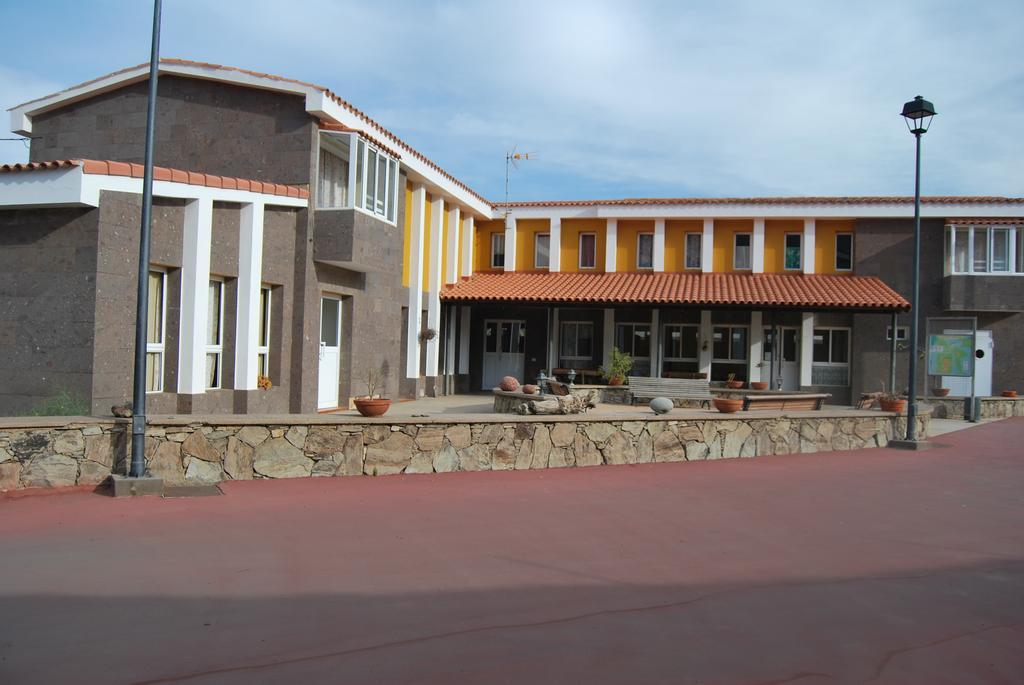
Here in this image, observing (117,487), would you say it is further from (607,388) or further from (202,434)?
(607,388)

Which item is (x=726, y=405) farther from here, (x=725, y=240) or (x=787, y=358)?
(x=725, y=240)

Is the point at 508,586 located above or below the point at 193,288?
below

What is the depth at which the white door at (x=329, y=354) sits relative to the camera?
50.5ft

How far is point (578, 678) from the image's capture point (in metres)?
4.12

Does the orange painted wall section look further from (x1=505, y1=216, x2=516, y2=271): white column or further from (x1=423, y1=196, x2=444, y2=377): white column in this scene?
(x1=423, y1=196, x2=444, y2=377): white column

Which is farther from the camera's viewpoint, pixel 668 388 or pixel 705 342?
pixel 705 342

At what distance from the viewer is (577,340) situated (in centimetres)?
2488

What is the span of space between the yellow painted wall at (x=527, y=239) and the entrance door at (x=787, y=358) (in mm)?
7469

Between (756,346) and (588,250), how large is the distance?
6105 mm

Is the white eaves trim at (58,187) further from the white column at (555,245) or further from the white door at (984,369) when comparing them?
the white door at (984,369)

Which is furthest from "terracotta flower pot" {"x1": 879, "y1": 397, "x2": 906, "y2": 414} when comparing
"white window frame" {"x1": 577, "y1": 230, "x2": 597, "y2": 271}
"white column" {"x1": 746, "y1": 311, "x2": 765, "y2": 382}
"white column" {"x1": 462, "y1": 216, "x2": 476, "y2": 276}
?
"white column" {"x1": 462, "y1": 216, "x2": 476, "y2": 276}

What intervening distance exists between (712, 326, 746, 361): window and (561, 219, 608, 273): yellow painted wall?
4.34 metres

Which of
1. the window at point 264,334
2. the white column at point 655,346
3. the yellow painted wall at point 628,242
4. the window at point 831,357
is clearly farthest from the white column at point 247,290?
the window at point 831,357

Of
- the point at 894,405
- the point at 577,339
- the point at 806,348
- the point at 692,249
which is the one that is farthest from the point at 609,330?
the point at 894,405
